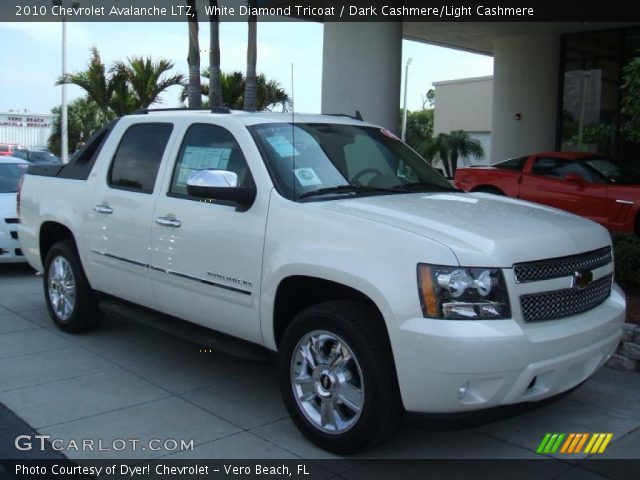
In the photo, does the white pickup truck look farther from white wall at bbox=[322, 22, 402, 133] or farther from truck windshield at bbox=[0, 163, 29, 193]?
white wall at bbox=[322, 22, 402, 133]

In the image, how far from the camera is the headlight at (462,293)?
3.32 metres

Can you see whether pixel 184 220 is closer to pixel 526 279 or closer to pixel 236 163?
pixel 236 163

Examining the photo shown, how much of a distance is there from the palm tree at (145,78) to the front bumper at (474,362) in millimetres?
15975

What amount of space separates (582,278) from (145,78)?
16.1m

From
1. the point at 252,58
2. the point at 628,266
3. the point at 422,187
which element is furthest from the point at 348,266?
the point at 252,58

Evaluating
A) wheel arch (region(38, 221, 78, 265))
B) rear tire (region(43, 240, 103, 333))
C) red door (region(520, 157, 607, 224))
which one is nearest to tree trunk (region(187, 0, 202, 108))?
red door (region(520, 157, 607, 224))

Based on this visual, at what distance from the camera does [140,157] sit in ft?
17.5

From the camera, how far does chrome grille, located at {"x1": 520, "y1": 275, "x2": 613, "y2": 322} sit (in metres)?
3.46

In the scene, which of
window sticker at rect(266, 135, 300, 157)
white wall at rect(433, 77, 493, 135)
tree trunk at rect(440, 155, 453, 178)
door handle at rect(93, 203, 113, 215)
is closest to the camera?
window sticker at rect(266, 135, 300, 157)

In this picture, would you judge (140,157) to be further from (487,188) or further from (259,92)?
(259,92)

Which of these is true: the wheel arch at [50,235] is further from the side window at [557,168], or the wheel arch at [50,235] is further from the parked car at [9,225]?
the side window at [557,168]

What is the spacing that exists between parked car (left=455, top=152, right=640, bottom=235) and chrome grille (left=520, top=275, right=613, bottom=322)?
683 centimetres

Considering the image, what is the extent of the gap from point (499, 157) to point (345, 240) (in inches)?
637

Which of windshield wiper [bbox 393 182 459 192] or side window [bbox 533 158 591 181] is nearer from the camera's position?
windshield wiper [bbox 393 182 459 192]
